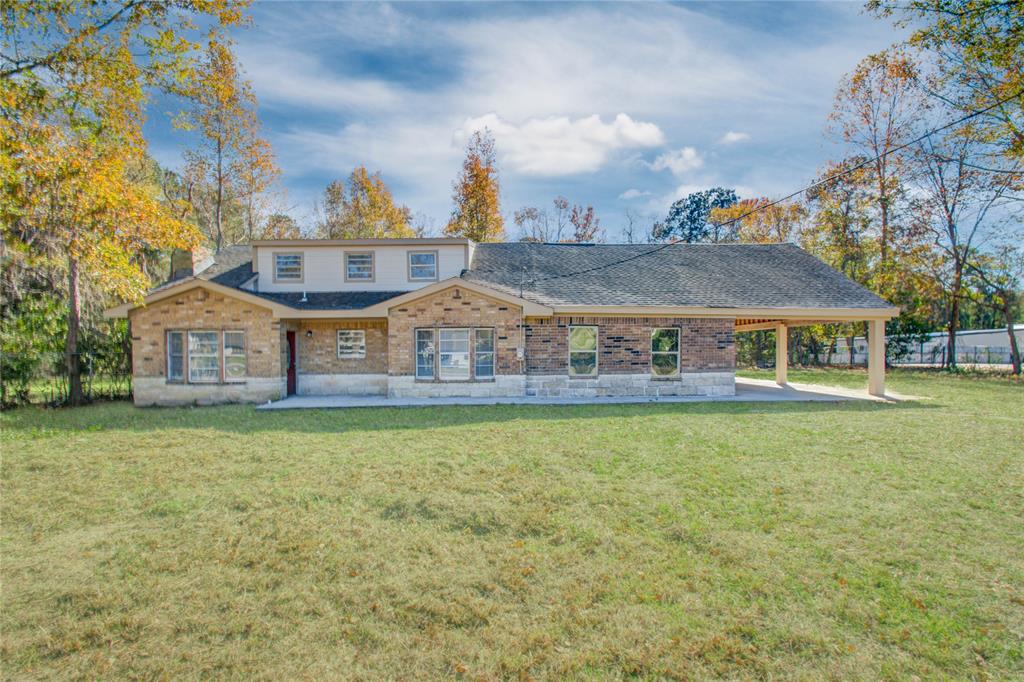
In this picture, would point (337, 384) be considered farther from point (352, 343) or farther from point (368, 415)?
point (368, 415)

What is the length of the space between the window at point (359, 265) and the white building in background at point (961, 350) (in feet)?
82.1

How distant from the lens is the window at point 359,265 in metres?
16.1

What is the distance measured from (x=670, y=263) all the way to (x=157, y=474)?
49.7 feet

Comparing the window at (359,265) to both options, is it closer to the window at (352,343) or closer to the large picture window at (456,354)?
the window at (352,343)

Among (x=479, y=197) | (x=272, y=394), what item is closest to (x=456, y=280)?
(x=272, y=394)

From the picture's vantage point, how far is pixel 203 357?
45.7ft

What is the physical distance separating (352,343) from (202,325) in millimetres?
3847

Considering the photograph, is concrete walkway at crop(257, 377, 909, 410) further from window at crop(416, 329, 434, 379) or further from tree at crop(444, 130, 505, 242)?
tree at crop(444, 130, 505, 242)

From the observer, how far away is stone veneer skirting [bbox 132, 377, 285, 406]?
13727 mm

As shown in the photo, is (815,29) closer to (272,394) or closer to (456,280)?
(456,280)

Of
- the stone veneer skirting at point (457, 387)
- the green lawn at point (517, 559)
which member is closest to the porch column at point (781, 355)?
the green lawn at point (517, 559)

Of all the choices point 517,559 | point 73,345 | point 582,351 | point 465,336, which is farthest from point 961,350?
point 73,345

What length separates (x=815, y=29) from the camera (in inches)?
377

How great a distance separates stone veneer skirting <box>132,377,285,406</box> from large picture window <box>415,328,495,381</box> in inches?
153
